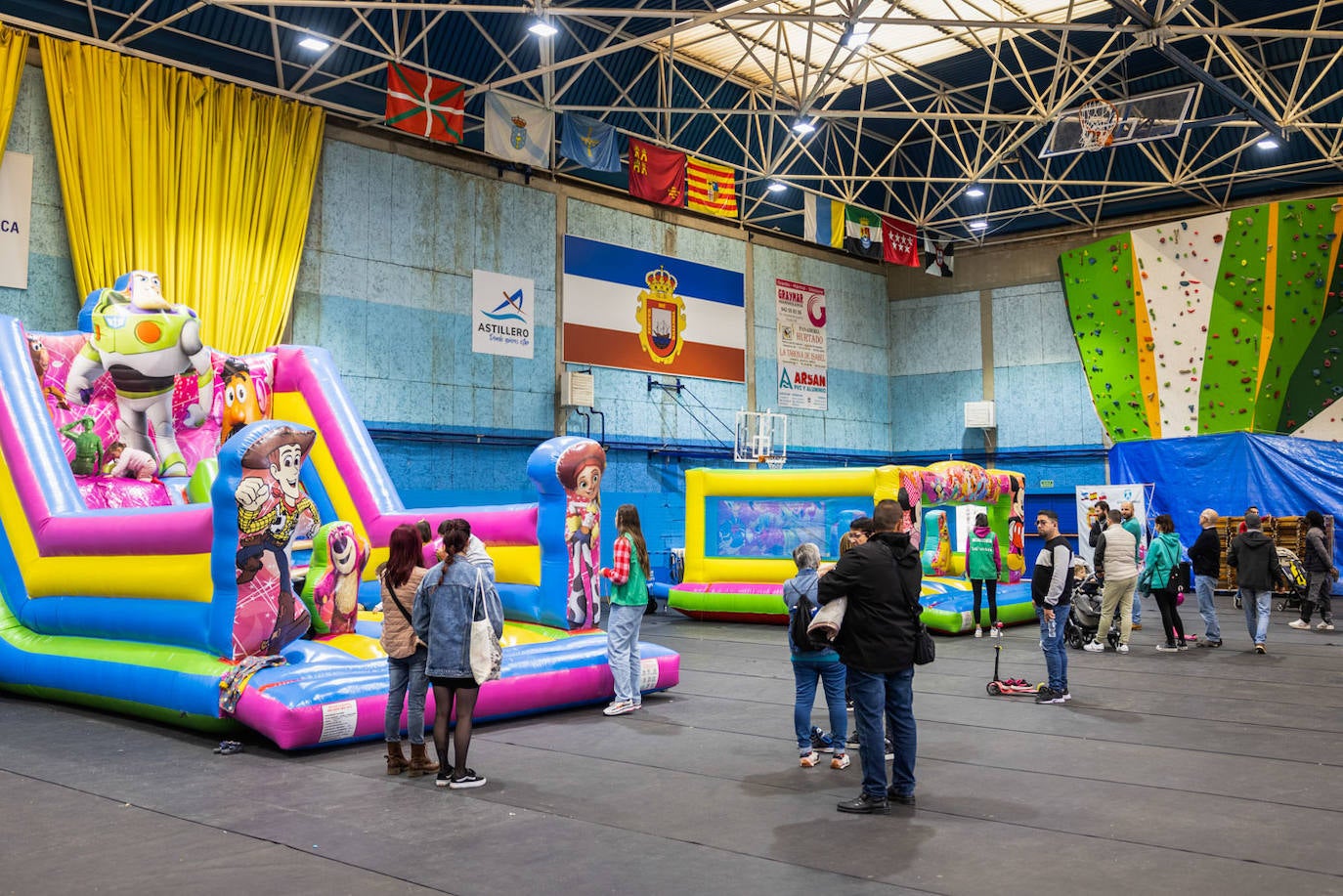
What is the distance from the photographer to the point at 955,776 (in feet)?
18.2

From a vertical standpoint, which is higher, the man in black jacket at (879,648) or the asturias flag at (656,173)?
the asturias flag at (656,173)

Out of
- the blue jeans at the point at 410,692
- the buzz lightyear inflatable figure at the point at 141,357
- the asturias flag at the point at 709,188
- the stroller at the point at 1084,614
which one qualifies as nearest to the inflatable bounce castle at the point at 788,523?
the stroller at the point at 1084,614

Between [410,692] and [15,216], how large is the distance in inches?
386

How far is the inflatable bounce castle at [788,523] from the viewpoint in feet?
43.5

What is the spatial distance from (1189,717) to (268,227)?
1211 centimetres

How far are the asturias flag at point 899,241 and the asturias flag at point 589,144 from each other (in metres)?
6.54

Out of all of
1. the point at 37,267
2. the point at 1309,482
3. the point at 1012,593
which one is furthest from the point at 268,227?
the point at 1309,482

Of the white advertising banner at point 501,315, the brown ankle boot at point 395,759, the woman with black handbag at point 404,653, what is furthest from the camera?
the white advertising banner at point 501,315

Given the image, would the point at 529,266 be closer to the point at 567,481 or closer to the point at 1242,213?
the point at 567,481

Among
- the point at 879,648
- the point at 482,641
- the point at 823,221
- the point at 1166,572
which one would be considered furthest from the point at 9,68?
the point at 1166,572

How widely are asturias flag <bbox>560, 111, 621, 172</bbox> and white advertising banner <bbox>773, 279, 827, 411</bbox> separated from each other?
271 inches

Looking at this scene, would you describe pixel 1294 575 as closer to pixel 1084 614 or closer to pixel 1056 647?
pixel 1084 614

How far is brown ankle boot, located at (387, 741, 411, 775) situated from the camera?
5.63 m

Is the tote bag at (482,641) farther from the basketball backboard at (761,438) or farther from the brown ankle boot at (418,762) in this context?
the basketball backboard at (761,438)
